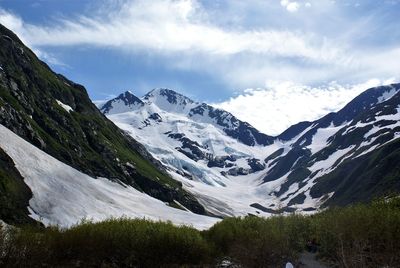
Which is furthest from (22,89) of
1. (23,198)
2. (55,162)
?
(23,198)

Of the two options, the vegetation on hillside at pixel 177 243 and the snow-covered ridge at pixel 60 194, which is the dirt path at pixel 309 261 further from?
the snow-covered ridge at pixel 60 194

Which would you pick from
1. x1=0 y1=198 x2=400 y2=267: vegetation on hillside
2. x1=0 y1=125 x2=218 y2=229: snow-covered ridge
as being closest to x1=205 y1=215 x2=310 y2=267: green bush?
x1=0 y1=198 x2=400 y2=267: vegetation on hillside

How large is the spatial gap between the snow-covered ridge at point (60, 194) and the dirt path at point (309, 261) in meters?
42.5

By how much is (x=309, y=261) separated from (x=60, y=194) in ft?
240

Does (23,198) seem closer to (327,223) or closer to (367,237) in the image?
(327,223)

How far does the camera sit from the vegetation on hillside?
28938mm

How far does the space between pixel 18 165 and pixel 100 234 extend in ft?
257

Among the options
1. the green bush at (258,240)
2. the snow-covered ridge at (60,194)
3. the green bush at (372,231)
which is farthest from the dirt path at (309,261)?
the snow-covered ridge at (60,194)

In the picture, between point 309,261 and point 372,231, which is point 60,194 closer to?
point 309,261

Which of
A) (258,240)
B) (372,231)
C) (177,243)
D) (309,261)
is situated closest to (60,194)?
(309,261)

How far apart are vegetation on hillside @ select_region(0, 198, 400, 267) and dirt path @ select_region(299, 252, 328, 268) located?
1.25 metres

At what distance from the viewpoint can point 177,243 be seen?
3497 centimetres

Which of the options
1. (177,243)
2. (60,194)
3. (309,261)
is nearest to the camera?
(177,243)

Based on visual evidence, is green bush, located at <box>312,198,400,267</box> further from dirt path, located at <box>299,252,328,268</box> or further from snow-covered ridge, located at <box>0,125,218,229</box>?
snow-covered ridge, located at <box>0,125,218,229</box>
